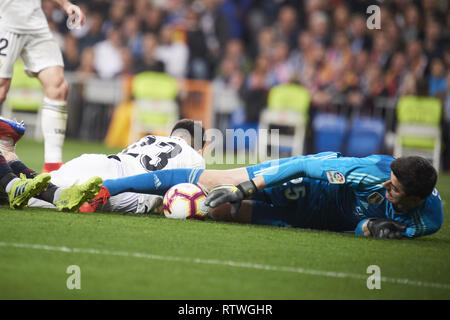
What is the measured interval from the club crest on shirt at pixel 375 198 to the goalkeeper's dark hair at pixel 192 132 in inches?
73.8

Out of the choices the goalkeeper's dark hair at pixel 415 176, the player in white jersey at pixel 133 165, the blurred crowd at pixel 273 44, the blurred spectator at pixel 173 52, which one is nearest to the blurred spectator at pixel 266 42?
the blurred crowd at pixel 273 44

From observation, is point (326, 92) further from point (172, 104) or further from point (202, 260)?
point (202, 260)

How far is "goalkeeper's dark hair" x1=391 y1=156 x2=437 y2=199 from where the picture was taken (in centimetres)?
541

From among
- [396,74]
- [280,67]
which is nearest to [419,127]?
[396,74]

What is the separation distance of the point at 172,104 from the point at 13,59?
8.01 metres

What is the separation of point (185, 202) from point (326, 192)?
1.13m

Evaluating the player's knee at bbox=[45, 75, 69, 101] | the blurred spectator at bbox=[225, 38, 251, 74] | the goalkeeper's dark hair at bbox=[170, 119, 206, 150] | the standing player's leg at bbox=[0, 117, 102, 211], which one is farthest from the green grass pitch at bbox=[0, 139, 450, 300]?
the blurred spectator at bbox=[225, 38, 251, 74]

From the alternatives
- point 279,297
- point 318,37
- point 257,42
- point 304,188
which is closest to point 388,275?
point 279,297

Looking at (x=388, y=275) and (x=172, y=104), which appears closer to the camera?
(x=388, y=275)

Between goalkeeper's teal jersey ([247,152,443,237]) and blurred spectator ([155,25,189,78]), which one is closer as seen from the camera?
goalkeeper's teal jersey ([247,152,443,237])

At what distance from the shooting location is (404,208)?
5.76 m

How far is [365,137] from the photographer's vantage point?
50.5ft

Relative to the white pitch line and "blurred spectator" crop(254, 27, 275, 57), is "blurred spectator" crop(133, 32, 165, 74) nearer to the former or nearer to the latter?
"blurred spectator" crop(254, 27, 275, 57)

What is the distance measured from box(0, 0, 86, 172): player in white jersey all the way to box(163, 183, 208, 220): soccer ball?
6.74 ft
